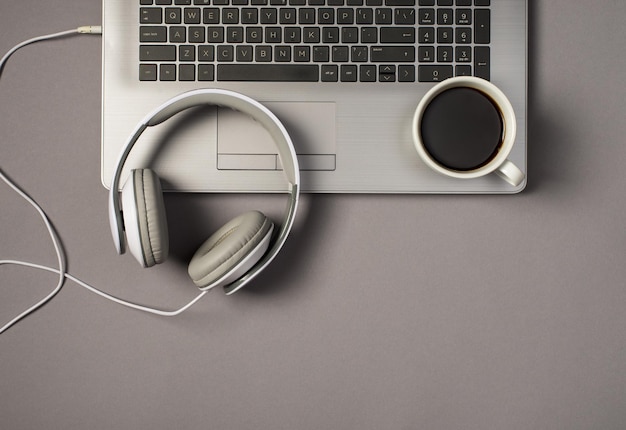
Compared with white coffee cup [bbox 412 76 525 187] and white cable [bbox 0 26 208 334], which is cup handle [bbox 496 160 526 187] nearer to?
white coffee cup [bbox 412 76 525 187]

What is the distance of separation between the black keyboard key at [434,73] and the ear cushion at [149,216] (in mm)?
329

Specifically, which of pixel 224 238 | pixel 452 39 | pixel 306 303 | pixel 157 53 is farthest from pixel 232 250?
pixel 452 39

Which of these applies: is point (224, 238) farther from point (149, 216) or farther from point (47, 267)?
point (47, 267)

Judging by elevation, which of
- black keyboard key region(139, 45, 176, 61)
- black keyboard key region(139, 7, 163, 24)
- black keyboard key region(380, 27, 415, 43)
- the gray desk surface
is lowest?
the gray desk surface

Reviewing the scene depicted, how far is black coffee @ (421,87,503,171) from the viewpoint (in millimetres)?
538

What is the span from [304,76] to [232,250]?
0.73ft

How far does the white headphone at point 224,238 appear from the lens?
499mm

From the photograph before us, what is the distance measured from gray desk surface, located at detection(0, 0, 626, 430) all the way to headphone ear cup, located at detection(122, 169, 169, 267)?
8cm

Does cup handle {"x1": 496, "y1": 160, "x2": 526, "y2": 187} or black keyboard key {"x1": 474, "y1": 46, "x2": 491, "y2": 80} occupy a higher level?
black keyboard key {"x1": 474, "y1": 46, "x2": 491, "y2": 80}

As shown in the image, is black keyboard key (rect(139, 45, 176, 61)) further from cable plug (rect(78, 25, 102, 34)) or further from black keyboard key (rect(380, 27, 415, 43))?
black keyboard key (rect(380, 27, 415, 43))

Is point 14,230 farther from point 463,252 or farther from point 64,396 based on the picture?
point 463,252

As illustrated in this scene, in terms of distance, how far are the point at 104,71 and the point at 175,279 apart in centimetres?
26

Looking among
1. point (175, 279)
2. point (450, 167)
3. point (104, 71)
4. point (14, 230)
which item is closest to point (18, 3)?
point (104, 71)

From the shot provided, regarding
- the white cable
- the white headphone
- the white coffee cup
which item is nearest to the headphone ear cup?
the white headphone
